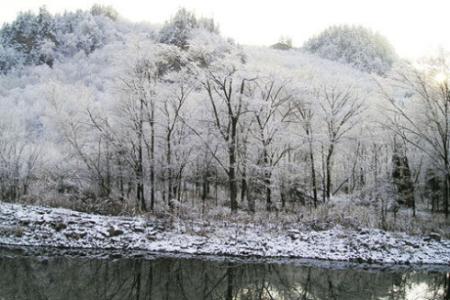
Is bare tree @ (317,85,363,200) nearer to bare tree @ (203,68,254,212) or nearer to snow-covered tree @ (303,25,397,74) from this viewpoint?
bare tree @ (203,68,254,212)

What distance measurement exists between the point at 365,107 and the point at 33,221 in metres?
23.7

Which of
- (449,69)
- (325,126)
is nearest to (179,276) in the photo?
(449,69)

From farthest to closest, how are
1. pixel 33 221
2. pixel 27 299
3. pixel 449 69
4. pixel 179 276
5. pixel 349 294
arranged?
pixel 449 69 → pixel 33 221 → pixel 179 276 → pixel 349 294 → pixel 27 299

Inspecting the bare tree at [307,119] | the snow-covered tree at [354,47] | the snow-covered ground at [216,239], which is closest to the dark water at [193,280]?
the snow-covered ground at [216,239]

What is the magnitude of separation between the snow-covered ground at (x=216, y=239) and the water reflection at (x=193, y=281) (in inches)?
60.9

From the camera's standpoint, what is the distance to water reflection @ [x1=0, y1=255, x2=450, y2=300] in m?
11.1

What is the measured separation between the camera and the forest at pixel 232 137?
22.5 m

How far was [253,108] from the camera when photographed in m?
24.4

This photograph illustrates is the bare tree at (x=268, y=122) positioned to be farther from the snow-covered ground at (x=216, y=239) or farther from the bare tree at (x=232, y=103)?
the snow-covered ground at (x=216, y=239)

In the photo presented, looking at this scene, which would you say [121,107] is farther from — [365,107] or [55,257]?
[365,107]

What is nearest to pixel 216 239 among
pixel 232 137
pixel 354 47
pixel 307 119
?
pixel 232 137

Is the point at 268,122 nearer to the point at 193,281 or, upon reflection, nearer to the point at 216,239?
the point at 216,239

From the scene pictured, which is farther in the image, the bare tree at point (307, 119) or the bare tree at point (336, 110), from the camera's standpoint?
the bare tree at point (336, 110)

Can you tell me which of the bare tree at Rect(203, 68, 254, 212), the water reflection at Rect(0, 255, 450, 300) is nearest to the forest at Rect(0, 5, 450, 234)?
the bare tree at Rect(203, 68, 254, 212)
